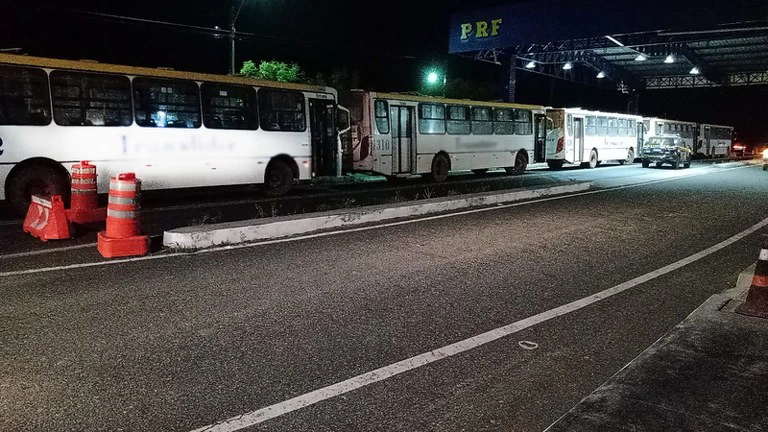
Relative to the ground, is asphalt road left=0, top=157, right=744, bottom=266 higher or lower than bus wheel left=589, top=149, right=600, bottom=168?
lower

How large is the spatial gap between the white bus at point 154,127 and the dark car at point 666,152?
21.5 meters

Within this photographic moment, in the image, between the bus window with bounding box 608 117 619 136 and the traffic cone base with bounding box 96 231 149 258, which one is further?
the bus window with bounding box 608 117 619 136

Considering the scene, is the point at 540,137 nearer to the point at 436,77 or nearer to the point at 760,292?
the point at 436,77

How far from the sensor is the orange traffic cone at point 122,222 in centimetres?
782

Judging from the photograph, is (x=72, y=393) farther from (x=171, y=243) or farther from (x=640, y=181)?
(x=640, y=181)

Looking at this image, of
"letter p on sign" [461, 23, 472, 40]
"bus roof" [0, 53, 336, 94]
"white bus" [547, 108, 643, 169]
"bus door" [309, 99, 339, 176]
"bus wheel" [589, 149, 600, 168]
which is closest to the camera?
"bus roof" [0, 53, 336, 94]

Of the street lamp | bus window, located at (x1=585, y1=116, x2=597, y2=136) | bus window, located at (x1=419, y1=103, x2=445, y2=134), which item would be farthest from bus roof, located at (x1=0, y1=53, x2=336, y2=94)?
the street lamp

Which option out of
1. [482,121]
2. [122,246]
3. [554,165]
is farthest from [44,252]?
[554,165]

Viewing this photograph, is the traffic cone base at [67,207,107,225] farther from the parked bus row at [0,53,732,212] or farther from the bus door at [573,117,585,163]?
the bus door at [573,117,585,163]

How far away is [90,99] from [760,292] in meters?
12.6

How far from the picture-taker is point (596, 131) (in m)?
32.3

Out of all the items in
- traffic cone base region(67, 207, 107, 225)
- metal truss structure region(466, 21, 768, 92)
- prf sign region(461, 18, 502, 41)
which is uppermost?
prf sign region(461, 18, 502, 41)

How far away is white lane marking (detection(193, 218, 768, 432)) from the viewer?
3.68 m

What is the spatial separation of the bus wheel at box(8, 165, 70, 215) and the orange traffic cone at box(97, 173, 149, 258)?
4.88m
